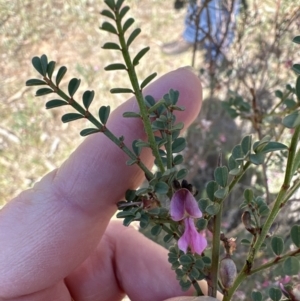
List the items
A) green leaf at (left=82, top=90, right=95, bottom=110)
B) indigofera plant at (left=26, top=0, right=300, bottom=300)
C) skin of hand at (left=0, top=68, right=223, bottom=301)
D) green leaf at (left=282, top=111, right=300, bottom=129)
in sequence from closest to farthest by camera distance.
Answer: green leaf at (left=282, top=111, right=300, bottom=129) → indigofera plant at (left=26, top=0, right=300, bottom=300) → green leaf at (left=82, top=90, right=95, bottom=110) → skin of hand at (left=0, top=68, right=223, bottom=301)

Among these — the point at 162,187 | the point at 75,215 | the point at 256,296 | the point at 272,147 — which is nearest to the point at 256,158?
the point at 272,147

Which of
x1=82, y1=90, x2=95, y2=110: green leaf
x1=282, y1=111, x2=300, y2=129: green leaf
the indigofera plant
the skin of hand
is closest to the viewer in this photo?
x1=282, y1=111, x2=300, y2=129: green leaf

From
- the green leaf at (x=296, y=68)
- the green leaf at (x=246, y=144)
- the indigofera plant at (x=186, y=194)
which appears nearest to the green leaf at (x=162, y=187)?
the indigofera plant at (x=186, y=194)

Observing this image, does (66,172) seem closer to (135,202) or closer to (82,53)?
(135,202)

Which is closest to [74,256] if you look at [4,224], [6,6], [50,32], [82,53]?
[4,224]

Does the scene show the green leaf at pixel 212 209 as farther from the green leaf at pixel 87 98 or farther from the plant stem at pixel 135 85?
the green leaf at pixel 87 98

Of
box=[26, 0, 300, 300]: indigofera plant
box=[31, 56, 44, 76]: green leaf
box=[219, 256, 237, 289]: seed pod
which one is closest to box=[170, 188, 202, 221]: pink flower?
box=[26, 0, 300, 300]: indigofera plant

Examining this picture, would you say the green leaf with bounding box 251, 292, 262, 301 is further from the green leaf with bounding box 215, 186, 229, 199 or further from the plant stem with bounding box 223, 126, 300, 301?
the green leaf with bounding box 215, 186, 229, 199

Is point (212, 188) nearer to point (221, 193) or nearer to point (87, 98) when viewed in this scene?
point (221, 193)
